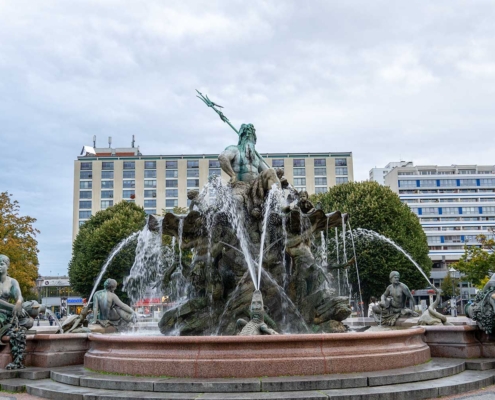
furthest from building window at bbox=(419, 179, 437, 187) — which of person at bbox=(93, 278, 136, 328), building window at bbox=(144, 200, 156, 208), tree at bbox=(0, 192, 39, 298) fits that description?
person at bbox=(93, 278, 136, 328)

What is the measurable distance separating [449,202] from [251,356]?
102 metres

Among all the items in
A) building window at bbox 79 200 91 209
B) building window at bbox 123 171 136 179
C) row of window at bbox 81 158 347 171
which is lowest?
building window at bbox 79 200 91 209

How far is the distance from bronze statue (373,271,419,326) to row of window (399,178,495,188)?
300ft

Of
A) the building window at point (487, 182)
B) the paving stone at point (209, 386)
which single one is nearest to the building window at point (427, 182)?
the building window at point (487, 182)

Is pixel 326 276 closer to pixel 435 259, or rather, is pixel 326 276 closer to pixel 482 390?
pixel 482 390

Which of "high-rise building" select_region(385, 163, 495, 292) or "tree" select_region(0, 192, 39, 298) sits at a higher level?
"high-rise building" select_region(385, 163, 495, 292)

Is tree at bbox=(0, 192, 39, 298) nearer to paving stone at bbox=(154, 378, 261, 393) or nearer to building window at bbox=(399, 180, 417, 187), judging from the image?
paving stone at bbox=(154, 378, 261, 393)

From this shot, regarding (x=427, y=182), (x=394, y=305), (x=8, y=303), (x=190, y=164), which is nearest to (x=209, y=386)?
(x=8, y=303)

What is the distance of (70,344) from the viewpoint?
1055cm

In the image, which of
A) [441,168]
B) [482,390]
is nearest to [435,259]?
[441,168]

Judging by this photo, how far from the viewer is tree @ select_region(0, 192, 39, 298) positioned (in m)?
31.6

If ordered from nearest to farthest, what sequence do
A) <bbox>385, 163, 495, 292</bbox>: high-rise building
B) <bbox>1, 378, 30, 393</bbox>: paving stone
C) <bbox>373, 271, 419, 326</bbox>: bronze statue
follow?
<bbox>1, 378, 30, 393</bbox>: paving stone, <bbox>373, 271, 419, 326</bbox>: bronze statue, <bbox>385, 163, 495, 292</bbox>: high-rise building

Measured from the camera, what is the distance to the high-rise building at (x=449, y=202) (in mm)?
100562

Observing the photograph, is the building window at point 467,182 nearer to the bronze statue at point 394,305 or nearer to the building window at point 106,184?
the building window at point 106,184
